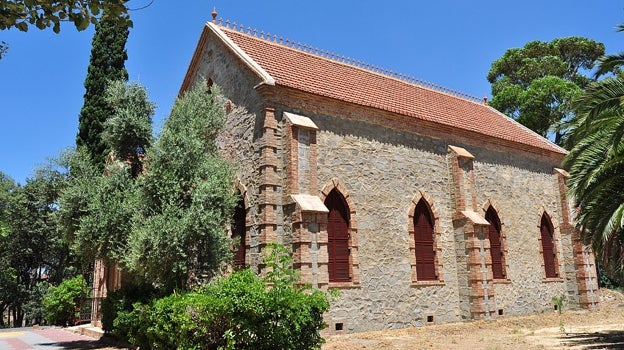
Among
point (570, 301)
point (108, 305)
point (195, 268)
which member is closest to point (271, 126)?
point (195, 268)

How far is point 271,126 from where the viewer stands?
15547 millimetres

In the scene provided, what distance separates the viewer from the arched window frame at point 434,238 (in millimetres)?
17672

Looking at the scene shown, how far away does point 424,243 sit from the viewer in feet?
60.5

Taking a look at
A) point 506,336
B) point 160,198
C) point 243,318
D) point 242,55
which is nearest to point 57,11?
point 243,318

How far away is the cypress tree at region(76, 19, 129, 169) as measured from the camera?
1061 inches

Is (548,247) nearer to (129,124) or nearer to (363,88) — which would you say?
(363,88)

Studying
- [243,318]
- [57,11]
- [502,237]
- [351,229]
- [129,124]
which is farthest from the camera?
[502,237]

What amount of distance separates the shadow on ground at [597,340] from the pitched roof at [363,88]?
8.83 meters

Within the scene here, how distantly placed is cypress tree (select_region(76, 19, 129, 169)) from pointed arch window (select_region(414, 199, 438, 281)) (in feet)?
56.8

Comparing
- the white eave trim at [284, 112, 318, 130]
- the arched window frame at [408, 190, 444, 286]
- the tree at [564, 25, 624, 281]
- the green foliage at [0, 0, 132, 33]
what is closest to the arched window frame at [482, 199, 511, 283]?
the arched window frame at [408, 190, 444, 286]

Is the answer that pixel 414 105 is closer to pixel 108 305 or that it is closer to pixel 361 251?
pixel 361 251

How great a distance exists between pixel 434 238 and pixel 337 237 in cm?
446

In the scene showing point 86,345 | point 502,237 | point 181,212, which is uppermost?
point 181,212

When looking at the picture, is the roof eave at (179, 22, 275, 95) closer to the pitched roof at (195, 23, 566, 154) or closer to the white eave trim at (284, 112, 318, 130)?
Result: the pitched roof at (195, 23, 566, 154)
